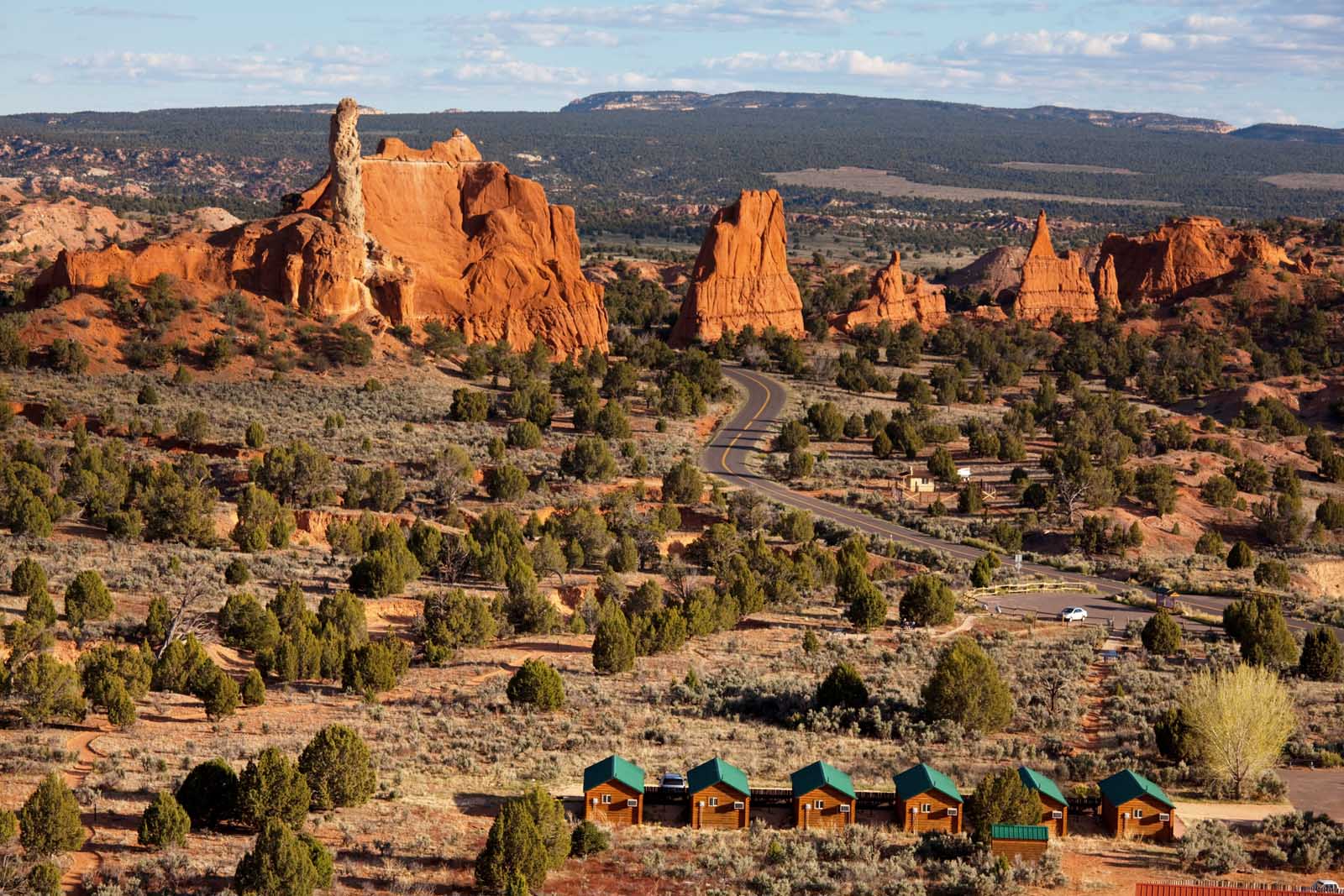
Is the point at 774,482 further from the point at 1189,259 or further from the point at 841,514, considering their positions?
the point at 1189,259

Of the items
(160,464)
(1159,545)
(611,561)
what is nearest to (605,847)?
(611,561)

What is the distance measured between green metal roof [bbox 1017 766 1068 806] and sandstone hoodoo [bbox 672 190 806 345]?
86.1 metres

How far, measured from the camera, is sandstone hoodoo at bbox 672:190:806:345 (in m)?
121

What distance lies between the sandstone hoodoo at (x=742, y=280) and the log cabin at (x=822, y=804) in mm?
86781

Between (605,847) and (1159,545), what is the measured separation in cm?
4632

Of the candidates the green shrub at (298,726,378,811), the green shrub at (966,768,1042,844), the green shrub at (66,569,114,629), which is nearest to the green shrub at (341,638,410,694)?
the green shrub at (66,569,114,629)

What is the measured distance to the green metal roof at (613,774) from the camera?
111 feet

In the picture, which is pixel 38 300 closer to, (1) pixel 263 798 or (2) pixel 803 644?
(2) pixel 803 644

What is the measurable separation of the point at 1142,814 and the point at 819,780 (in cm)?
673

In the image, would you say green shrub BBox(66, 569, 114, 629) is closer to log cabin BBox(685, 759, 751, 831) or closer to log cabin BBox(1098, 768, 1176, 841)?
log cabin BBox(685, 759, 751, 831)

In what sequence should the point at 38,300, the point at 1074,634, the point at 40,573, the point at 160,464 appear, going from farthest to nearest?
the point at 38,300 → the point at 160,464 → the point at 1074,634 → the point at 40,573

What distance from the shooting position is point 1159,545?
72625mm

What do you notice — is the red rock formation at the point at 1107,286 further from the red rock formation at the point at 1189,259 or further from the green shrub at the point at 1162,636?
the green shrub at the point at 1162,636

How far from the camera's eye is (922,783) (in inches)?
1340
